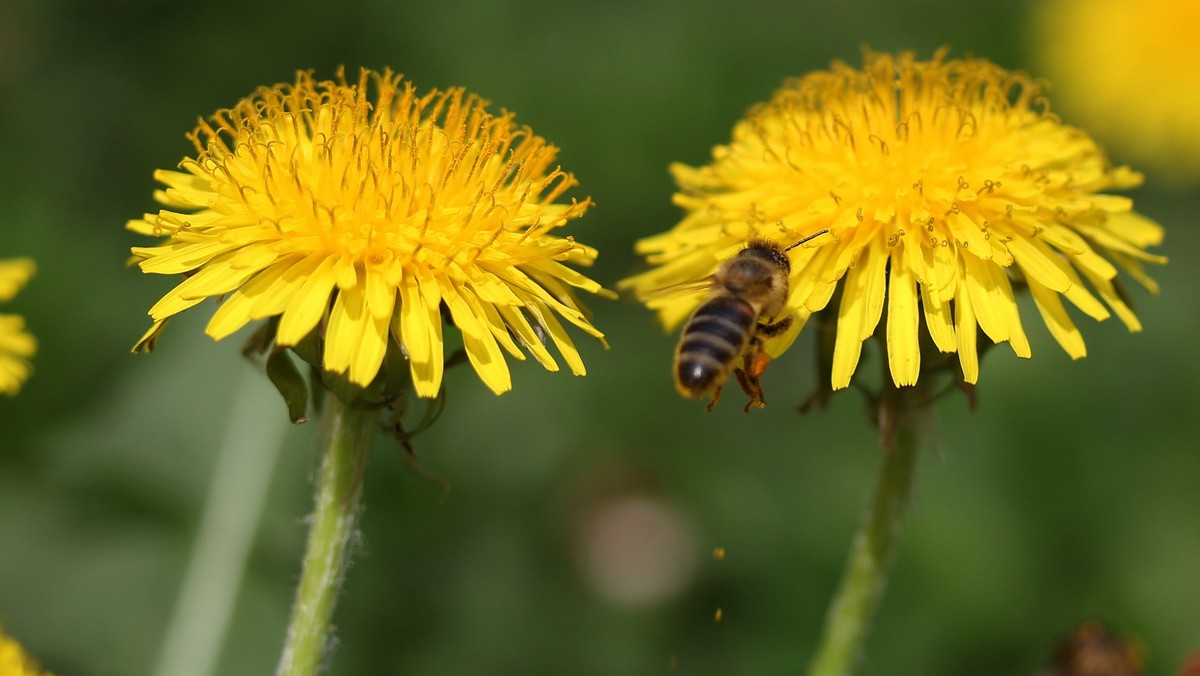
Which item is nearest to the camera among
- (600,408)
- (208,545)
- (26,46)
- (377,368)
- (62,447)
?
(377,368)

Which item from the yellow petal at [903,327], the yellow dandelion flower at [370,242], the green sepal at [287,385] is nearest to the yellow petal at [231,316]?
the yellow dandelion flower at [370,242]

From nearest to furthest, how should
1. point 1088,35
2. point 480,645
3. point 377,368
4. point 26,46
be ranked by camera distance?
point 377,368 → point 480,645 → point 26,46 → point 1088,35

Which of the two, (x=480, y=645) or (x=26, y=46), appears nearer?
(x=480, y=645)

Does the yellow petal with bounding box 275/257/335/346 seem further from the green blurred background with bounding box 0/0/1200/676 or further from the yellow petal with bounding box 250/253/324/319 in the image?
the green blurred background with bounding box 0/0/1200/676

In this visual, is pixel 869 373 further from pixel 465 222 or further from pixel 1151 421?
pixel 465 222

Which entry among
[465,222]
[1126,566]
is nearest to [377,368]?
[465,222]

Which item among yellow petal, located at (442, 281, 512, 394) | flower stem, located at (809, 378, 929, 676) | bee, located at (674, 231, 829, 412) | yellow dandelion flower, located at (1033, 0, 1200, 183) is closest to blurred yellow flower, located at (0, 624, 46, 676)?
yellow petal, located at (442, 281, 512, 394)

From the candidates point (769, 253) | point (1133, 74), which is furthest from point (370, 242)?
point (1133, 74)
